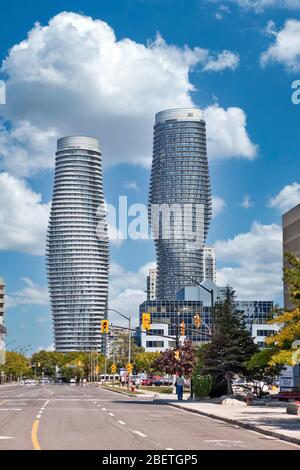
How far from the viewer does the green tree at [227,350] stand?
51.1 m

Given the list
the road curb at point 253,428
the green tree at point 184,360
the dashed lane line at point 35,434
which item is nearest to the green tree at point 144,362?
the green tree at point 184,360

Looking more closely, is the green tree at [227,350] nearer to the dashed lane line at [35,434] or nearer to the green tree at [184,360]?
the dashed lane line at [35,434]

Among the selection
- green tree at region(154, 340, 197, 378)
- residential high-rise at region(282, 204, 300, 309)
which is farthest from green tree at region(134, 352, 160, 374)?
residential high-rise at region(282, 204, 300, 309)

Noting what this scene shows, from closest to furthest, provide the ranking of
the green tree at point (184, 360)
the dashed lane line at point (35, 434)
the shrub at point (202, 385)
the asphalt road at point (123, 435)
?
the dashed lane line at point (35, 434) < the asphalt road at point (123, 435) < the shrub at point (202, 385) < the green tree at point (184, 360)

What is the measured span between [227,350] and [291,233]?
32.2 m

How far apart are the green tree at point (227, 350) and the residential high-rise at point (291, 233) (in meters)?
25.7

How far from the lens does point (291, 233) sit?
266 ft

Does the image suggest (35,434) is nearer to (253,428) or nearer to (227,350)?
(253,428)

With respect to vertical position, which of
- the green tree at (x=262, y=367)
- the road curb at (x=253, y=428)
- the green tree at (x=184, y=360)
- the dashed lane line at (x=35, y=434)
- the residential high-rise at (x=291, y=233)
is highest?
the residential high-rise at (x=291, y=233)

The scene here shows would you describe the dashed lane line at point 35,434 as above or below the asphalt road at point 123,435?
above

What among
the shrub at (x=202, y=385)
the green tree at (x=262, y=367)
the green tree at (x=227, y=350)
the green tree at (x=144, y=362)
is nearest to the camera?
the green tree at (x=262, y=367)

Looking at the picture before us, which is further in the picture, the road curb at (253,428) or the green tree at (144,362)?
the green tree at (144,362)

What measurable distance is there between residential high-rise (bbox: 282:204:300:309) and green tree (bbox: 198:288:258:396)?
25732mm

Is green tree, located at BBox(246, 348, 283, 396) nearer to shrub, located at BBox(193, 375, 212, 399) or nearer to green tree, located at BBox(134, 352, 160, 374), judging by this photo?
shrub, located at BBox(193, 375, 212, 399)
